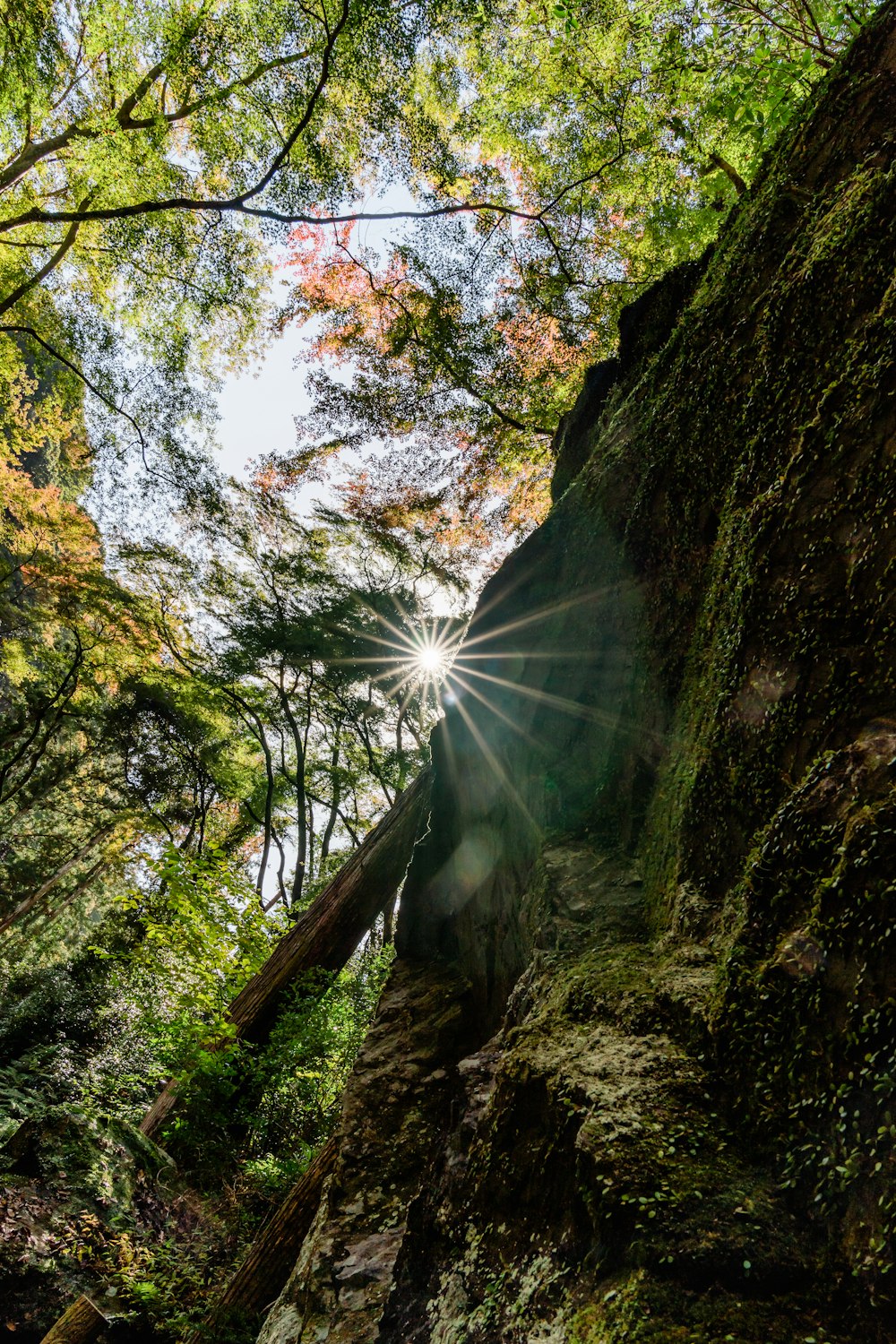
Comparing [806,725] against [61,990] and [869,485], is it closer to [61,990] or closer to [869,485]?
[869,485]

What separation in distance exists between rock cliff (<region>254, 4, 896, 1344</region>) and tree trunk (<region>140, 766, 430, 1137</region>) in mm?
2950

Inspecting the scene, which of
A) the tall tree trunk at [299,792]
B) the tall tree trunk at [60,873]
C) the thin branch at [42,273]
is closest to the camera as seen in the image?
the thin branch at [42,273]

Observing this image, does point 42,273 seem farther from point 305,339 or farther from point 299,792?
point 299,792

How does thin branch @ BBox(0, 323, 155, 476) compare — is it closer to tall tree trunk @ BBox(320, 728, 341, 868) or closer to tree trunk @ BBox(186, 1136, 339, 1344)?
tall tree trunk @ BBox(320, 728, 341, 868)

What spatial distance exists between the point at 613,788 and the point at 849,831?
1963 millimetres

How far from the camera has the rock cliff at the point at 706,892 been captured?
140 cm

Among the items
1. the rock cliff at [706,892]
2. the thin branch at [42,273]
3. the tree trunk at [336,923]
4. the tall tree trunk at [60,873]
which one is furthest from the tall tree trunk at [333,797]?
the rock cliff at [706,892]

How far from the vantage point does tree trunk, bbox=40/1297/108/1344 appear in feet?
13.6

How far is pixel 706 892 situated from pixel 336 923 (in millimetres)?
6124

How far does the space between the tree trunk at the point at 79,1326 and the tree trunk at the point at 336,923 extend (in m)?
2.15

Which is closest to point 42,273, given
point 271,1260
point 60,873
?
point 271,1260

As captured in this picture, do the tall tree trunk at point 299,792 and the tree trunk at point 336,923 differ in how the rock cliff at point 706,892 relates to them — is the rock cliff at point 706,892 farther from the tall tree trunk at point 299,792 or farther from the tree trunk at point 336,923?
the tall tree trunk at point 299,792

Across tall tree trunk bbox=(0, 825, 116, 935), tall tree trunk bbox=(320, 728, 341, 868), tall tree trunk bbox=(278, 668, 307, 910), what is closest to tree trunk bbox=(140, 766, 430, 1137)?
tall tree trunk bbox=(278, 668, 307, 910)

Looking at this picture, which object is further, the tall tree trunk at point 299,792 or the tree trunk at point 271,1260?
the tall tree trunk at point 299,792
